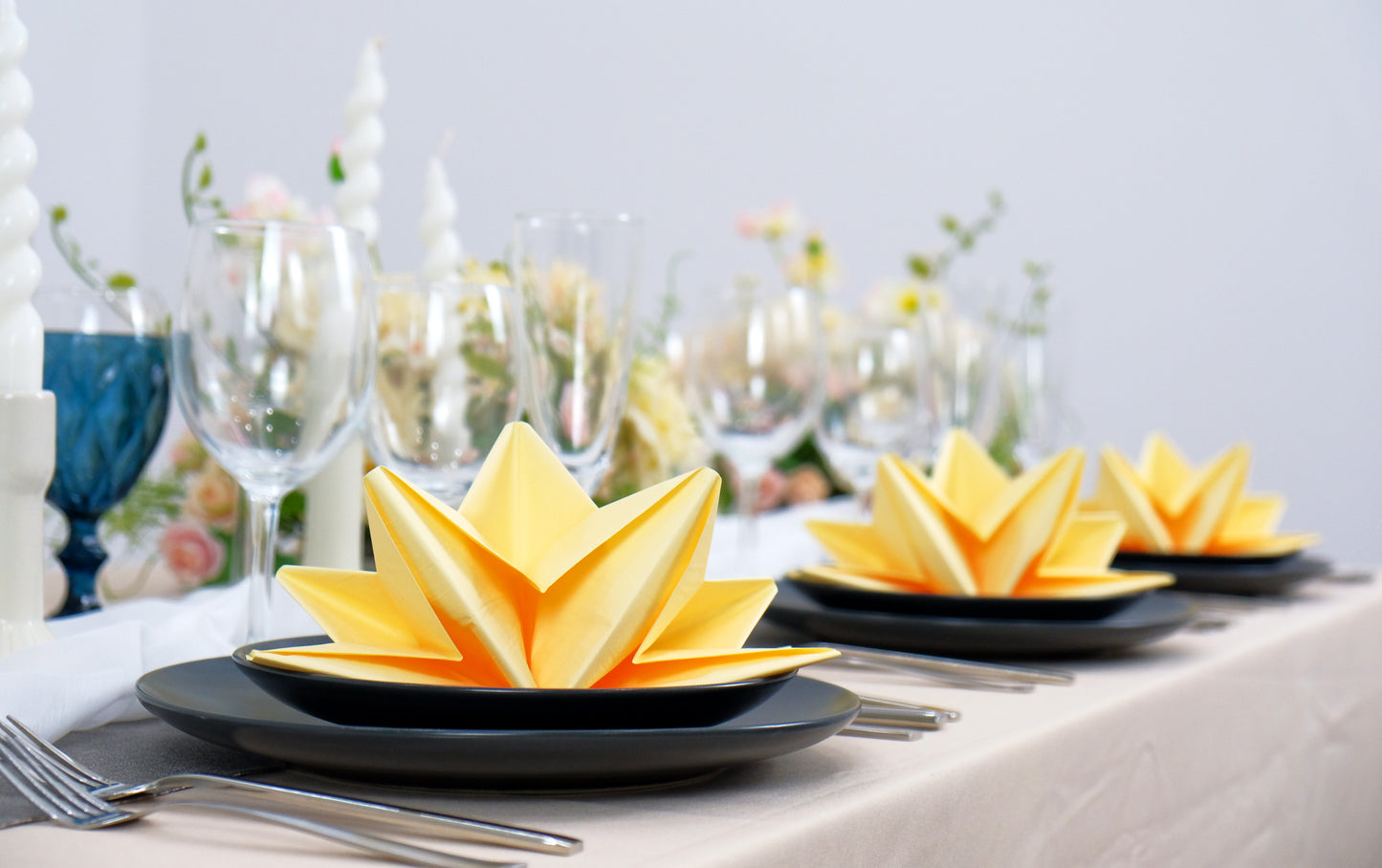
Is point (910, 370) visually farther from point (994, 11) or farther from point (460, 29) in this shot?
point (460, 29)

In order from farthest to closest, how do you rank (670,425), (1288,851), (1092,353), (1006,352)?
(1092,353) → (1006,352) → (670,425) → (1288,851)

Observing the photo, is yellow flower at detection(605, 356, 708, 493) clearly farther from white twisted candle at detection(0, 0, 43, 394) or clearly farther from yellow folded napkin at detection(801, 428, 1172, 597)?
white twisted candle at detection(0, 0, 43, 394)

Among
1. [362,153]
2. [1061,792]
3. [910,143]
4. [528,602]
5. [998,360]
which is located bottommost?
[1061,792]

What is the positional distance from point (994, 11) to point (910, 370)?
2.32 metres

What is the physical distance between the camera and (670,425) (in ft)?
3.91

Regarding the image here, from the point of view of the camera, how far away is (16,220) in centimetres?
68

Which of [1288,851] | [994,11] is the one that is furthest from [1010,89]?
[1288,851]

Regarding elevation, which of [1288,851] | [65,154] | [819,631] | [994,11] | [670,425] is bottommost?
[1288,851]

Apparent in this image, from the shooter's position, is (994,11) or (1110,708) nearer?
(1110,708)

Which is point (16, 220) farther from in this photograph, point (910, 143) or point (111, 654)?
point (910, 143)

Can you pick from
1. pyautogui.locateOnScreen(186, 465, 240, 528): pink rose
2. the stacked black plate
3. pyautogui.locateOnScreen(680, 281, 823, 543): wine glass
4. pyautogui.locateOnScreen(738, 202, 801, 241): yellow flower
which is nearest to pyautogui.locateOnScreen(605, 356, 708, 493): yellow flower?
pyautogui.locateOnScreen(680, 281, 823, 543): wine glass

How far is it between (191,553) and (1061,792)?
2.53 ft

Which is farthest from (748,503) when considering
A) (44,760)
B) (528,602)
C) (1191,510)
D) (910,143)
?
(910,143)

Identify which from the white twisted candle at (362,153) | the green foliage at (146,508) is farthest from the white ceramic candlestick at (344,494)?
the green foliage at (146,508)
